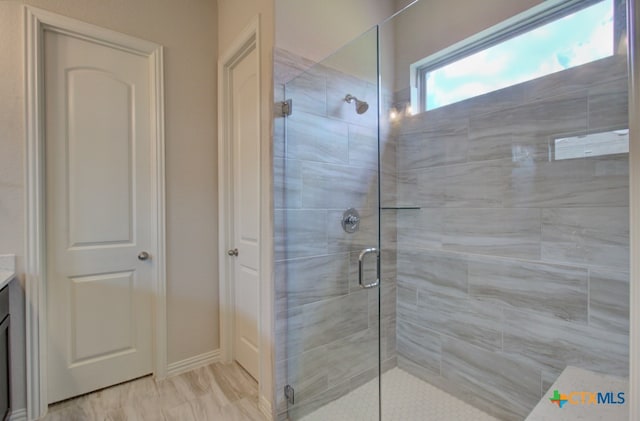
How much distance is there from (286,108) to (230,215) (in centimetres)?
96

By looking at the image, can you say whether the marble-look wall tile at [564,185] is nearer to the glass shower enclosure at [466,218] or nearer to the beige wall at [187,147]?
the glass shower enclosure at [466,218]

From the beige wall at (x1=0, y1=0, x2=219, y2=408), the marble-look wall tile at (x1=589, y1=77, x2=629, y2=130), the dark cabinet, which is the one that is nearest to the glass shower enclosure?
the marble-look wall tile at (x1=589, y1=77, x2=629, y2=130)

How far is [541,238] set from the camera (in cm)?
165

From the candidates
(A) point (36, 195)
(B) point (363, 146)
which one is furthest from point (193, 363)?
(B) point (363, 146)

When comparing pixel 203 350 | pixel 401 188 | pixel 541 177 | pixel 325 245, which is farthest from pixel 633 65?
pixel 203 350

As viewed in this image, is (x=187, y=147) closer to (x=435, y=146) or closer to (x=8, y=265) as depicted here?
(x=8, y=265)

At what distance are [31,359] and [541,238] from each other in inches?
110

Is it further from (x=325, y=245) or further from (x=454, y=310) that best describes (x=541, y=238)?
(x=325, y=245)

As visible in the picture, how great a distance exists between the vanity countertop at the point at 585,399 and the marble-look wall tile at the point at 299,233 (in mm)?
1150

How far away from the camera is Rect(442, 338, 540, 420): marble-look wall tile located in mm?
1677

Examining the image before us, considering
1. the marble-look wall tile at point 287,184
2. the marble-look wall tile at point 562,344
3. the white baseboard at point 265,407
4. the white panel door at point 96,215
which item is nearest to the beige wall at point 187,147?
the white panel door at point 96,215

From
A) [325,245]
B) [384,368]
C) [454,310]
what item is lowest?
[384,368]

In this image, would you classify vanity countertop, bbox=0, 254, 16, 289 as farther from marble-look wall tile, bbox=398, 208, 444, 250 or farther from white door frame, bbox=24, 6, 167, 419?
marble-look wall tile, bbox=398, 208, 444, 250

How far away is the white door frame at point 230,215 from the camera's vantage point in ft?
5.69
